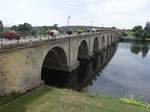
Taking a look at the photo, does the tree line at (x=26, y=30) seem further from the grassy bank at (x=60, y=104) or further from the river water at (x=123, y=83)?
the river water at (x=123, y=83)

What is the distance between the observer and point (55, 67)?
→ 140 ft

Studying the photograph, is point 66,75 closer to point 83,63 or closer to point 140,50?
point 83,63

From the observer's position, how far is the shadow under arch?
126 ft

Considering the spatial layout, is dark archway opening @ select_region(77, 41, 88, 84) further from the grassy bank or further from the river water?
the grassy bank

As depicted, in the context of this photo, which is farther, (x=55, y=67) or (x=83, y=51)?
(x=83, y=51)

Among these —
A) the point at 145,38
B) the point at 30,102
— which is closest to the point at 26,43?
the point at 30,102

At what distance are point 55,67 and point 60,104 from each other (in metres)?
21.3

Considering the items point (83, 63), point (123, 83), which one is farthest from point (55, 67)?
point (83, 63)

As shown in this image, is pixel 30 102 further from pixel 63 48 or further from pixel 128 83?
pixel 128 83

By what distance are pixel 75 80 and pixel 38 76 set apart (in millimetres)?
11176

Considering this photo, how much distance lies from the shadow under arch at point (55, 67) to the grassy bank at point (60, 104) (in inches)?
489

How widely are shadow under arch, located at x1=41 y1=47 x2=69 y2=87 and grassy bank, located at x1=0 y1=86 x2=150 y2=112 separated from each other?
40.7 ft

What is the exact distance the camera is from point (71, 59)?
4447 cm

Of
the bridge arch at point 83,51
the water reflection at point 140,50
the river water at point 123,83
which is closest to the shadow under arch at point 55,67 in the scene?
the river water at point 123,83
